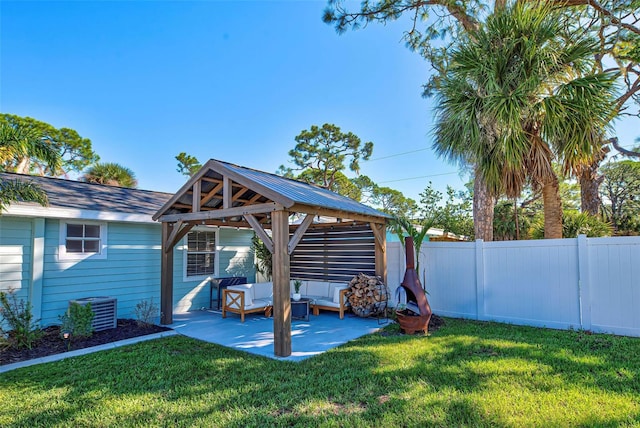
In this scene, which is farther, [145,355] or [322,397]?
[145,355]

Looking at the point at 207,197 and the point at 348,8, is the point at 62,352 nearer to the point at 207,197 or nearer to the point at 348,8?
the point at 207,197

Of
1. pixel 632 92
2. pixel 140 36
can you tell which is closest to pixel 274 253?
pixel 140 36

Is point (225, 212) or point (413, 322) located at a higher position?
point (225, 212)

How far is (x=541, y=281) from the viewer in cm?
628

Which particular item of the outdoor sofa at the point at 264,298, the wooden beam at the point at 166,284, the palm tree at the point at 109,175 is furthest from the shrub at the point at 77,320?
the palm tree at the point at 109,175

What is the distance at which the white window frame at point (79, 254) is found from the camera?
646 centimetres

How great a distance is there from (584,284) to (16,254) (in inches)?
376

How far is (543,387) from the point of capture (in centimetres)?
363

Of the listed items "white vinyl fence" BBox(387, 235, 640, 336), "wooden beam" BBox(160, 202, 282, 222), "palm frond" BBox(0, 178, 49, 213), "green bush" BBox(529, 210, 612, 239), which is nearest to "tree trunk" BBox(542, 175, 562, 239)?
"green bush" BBox(529, 210, 612, 239)

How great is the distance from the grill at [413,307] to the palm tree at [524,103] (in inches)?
96.1

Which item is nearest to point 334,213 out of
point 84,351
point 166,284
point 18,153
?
point 166,284

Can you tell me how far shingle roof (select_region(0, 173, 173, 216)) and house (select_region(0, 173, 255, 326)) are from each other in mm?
20

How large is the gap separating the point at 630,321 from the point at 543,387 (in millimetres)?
3093

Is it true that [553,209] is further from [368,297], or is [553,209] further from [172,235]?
[172,235]
